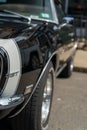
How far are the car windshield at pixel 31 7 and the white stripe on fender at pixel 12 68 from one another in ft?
4.83

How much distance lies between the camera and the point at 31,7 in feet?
16.8

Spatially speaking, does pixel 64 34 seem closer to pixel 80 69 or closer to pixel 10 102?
pixel 10 102

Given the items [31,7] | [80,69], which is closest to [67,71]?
[80,69]

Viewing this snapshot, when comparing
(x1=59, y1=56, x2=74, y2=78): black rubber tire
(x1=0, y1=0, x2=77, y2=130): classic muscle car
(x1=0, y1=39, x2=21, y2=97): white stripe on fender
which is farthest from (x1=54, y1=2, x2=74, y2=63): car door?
(x1=0, y1=39, x2=21, y2=97): white stripe on fender

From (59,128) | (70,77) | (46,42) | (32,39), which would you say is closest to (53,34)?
(46,42)

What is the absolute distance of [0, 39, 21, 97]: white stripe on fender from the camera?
3493mm

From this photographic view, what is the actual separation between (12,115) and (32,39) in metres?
0.80

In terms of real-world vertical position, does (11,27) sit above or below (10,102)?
above

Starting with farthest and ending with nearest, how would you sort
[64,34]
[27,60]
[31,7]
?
[64,34] < [31,7] < [27,60]

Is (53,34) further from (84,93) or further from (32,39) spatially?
(84,93)

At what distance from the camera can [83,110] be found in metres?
5.58

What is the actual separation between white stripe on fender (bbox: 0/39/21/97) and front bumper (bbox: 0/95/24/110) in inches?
1.5

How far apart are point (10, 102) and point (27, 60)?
18.1 inches

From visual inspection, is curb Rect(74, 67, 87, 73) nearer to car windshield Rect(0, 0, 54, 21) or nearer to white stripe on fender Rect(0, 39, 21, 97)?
car windshield Rect(0, 0, 54, 21)
